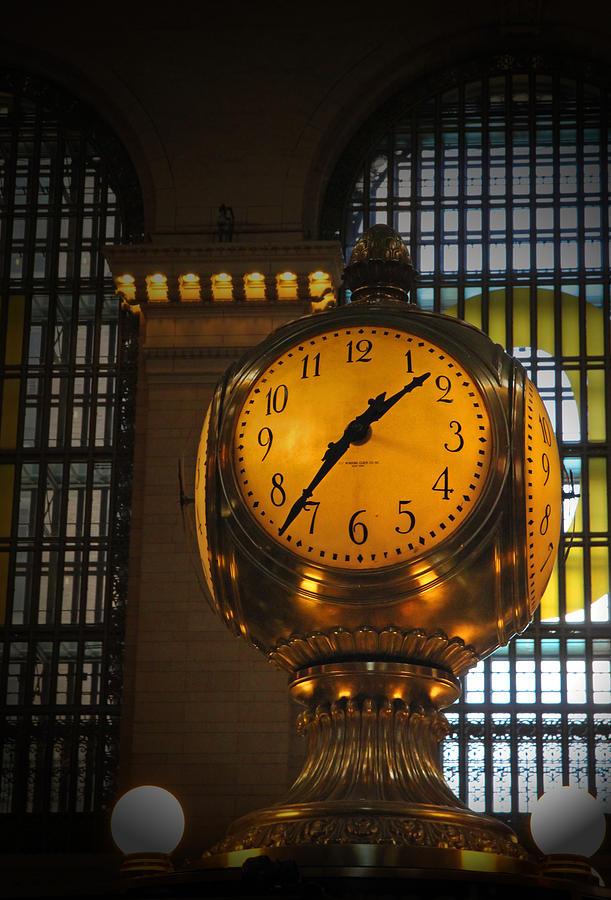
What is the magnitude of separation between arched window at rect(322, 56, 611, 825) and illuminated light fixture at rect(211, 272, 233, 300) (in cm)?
147

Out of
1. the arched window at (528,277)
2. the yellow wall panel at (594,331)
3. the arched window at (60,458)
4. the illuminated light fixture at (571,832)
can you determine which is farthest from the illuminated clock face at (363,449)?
the yellow wall panel at (594,331)

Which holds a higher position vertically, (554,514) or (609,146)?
(609,146)

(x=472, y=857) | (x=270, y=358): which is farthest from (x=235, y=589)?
(x=472, y=857)

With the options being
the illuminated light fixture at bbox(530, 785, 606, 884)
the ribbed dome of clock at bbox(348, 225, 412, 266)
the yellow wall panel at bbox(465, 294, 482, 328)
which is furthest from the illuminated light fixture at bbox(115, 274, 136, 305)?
the illuminated light fixture at bbox(530, 785, 606, 884)

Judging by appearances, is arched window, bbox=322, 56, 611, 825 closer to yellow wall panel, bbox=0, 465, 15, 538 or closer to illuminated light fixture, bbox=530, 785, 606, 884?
yellow wall panel, bbox=0, 465, 15, 538

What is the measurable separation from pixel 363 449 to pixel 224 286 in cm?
1333

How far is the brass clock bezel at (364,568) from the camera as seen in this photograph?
57.9 inches

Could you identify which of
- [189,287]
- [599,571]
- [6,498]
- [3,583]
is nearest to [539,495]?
[599,571]

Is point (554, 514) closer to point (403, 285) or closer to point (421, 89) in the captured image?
point (403, 285)

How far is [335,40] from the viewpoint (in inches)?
619

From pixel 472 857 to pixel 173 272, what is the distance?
13.6 metres

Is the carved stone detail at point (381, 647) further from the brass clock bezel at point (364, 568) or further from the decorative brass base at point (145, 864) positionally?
the decorative brass base at point (145, 864)

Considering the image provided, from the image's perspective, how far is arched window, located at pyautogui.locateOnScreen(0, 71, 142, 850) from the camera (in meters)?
14.2

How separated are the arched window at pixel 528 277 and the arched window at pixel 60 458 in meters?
2.56
